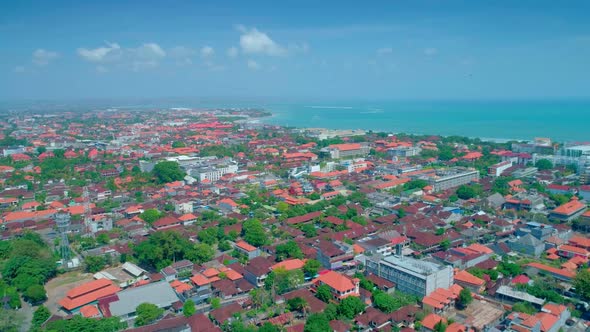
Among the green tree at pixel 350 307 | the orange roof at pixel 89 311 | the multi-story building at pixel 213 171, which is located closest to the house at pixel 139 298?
the orange roof at pixel 89 311

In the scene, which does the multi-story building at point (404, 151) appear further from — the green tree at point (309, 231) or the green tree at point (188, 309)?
the green tree at point (188, 309)

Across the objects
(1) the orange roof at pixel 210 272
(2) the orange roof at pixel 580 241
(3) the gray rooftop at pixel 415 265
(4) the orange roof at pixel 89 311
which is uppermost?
(3) the gray rooftop at pixel 415 265

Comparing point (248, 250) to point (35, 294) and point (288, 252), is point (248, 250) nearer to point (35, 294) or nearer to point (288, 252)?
point (288, 252)

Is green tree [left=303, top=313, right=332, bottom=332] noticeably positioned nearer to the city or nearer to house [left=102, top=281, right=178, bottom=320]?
the city

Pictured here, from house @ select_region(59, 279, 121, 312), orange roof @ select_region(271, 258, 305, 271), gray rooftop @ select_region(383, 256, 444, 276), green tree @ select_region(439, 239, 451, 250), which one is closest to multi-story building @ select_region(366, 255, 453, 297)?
gray rooftop @ select_region(383, 256, 444, 276)

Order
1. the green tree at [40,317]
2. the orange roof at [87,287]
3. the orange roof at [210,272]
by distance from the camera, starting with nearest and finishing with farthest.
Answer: the green tree at [40,317] → the orange roof at [87,287] → the orange roof at [210,272]

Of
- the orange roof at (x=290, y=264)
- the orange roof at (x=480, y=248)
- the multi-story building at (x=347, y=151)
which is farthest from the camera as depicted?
the multi-story building at (x=347, y=151)
